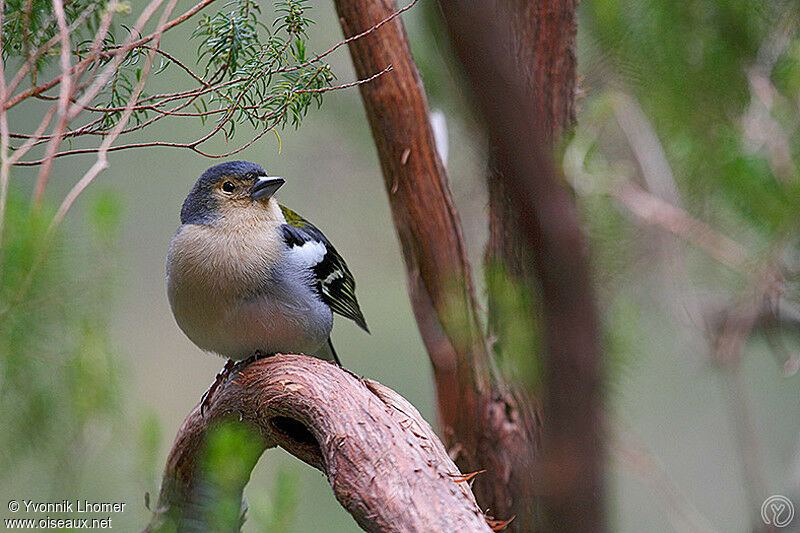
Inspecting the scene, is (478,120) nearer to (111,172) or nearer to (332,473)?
(332,473)

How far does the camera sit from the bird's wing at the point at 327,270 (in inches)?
61.4

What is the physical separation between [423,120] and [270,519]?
3.40 feet

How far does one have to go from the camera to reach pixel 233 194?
1549mm

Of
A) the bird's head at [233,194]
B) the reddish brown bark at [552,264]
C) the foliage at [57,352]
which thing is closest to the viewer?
the reddish brown bark at [552,264]

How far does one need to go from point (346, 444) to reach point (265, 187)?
25.5 inches

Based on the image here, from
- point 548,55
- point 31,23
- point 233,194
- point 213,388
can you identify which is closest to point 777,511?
A: point 548,55

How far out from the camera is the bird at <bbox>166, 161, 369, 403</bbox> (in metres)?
1.43

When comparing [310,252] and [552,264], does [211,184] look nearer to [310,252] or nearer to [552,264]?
[310,252]

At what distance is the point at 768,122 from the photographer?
174 cm

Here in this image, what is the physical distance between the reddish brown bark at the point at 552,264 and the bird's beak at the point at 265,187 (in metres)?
1.03

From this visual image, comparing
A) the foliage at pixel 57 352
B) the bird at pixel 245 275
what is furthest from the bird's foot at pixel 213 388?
the foliage at pixel 57 352

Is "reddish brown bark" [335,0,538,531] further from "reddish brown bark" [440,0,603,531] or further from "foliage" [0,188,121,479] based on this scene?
"reddish brown bark" [440,0,603,531]

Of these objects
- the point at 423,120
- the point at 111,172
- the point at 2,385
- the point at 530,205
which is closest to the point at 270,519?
the point at 2,385

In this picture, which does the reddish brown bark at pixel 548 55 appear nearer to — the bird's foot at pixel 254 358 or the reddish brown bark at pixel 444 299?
the reddish brown bark at pixel 444 299
